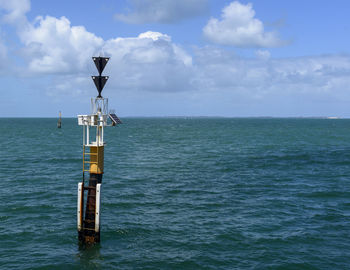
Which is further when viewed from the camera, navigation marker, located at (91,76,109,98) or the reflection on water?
navigation marker, located at (91,76,109,98)

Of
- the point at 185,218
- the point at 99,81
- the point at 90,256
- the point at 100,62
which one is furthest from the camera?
the point at 185,218

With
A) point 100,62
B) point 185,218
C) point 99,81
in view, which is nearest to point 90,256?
point 185,218

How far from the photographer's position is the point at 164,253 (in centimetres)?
1930

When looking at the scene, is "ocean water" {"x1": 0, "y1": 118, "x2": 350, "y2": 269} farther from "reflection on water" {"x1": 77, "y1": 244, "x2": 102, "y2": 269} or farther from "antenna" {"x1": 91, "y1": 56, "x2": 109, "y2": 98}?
"antenna" {"x1": 91, "y1": 56, "x2": 109, "y2": 98}

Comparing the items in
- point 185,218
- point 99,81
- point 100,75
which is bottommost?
point 185,218

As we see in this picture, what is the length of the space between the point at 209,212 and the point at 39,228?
1238 cm

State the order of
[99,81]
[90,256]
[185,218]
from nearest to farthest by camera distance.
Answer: [90,256] < [99,81] < [185,218]

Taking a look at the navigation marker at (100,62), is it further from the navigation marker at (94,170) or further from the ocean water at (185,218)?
the ocean water at (185,218)

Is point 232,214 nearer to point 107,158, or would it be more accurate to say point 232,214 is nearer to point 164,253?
point 164,253

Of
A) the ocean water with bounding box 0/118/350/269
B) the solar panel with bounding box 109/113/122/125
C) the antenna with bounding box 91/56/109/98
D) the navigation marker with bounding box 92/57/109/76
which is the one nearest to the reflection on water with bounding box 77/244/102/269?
the ocean water with bounding box 0/118/350/269

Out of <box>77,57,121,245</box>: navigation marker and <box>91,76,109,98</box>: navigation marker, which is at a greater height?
<box>91,76,109,98</box>: navigation marker

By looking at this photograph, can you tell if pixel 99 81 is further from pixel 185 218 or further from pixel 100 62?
pixel 185 218

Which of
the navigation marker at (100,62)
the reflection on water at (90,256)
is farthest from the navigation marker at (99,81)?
the reflection on water at (90,256)

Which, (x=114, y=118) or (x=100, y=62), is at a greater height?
(x=100, y=62)
